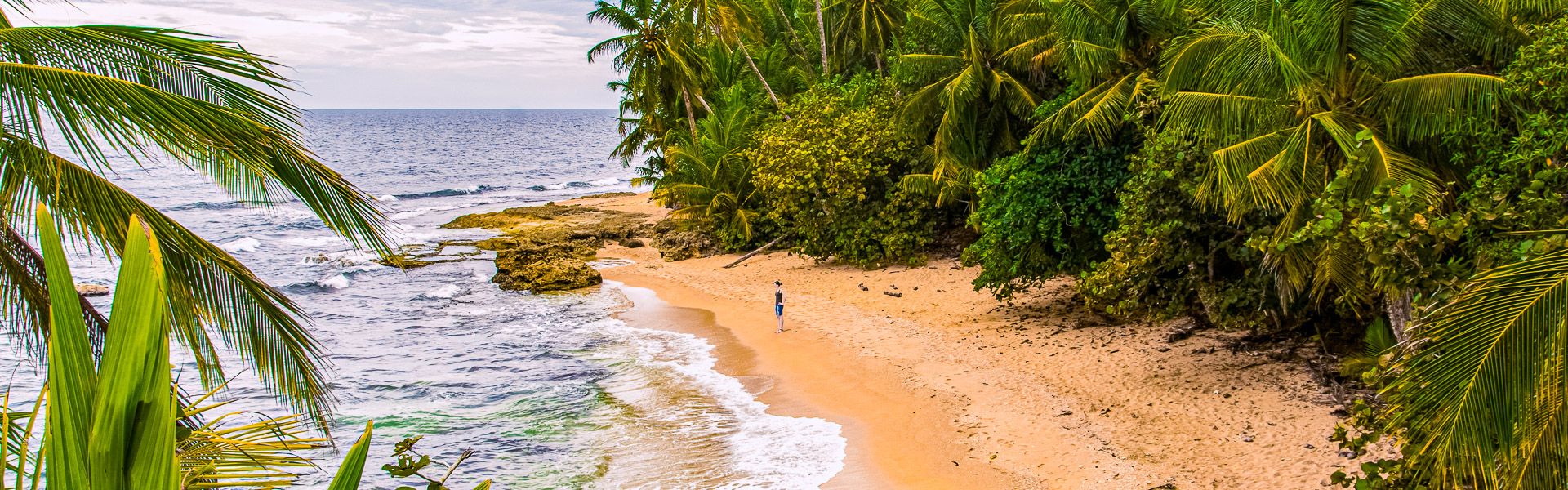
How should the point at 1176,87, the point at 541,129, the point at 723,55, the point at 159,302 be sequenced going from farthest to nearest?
the point at 541,129 → the point at 723,55 → the point at 1176,87 → the point at 159,302

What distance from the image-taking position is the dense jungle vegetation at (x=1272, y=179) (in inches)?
151

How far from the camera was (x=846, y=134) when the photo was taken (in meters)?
23.6

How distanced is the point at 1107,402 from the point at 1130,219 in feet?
7.64

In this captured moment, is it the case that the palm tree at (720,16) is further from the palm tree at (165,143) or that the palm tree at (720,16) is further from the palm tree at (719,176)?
the palm tree at (165,143)

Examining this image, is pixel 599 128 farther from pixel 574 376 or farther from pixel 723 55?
pixel 574 376

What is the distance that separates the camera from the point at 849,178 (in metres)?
23.3

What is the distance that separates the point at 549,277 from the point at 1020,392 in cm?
1586

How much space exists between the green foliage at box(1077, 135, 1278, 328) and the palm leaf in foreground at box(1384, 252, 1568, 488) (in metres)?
8.16

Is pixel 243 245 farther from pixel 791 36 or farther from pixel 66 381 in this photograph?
pixel 66 381

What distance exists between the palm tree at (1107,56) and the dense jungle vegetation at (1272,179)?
5 centimetres

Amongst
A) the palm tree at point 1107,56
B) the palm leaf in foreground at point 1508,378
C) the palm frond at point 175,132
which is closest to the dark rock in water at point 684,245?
the palm tree at point 1107,56

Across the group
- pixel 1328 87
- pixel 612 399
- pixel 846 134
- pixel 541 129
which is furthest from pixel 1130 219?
pixel 541 129

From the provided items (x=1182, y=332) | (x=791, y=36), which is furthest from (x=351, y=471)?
(x=791, y=36)

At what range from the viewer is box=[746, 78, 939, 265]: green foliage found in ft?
75.3
